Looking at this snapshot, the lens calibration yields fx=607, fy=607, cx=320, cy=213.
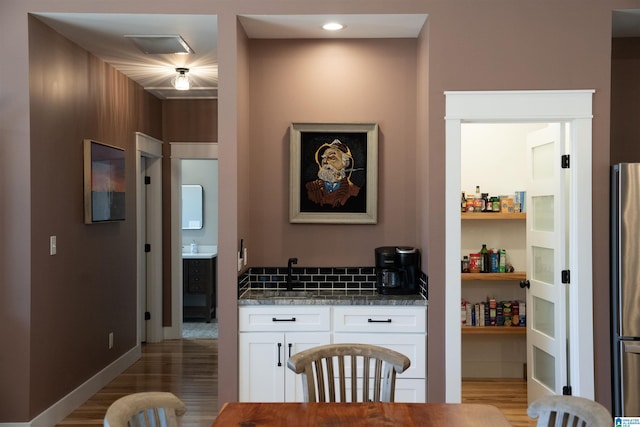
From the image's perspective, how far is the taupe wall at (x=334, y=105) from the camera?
409cm

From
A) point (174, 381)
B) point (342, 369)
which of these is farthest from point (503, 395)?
point (342, 369)

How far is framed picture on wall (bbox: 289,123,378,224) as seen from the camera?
406cm

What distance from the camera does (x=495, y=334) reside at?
5.04m

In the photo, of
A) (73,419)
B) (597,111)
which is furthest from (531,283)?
(73,419)

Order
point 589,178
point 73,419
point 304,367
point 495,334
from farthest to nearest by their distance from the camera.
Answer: point 495,334 < point 73,419 < point 589,178 < point 304,367

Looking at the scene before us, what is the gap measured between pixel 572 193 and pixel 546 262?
22.6 inches

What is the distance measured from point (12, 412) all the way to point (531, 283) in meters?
3.43

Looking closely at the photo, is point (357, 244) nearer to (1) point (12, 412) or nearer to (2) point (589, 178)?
(2) point (589, 178)

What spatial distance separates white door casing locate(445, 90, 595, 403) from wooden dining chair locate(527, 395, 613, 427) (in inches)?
69.1

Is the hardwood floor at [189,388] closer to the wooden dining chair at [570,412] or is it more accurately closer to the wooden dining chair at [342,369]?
the wooden dining chair at [342,369]

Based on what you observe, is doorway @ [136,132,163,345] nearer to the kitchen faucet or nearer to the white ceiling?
the white ceiling

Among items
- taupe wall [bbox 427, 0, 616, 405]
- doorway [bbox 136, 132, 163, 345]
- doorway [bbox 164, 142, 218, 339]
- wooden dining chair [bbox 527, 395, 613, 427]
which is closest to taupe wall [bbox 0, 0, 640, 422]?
taupe wall [bbox 427, 0, 616, 405]

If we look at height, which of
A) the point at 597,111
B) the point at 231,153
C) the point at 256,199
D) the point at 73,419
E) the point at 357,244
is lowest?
the point at 73,419

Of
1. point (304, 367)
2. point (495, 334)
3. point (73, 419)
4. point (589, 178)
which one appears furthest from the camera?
point (495, 334)
